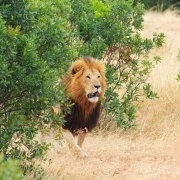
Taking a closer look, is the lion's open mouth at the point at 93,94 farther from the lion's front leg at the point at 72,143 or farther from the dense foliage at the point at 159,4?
the dense foliage at the point at 159,4

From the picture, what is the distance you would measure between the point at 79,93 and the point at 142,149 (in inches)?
47.8

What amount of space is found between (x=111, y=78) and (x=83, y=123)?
4.09 feet

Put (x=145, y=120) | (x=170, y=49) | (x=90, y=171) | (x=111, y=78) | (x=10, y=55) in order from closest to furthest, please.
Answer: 1. (x=10, y=55)
2. (x=90, y=171)
3. (x=111, y=78)
4. (x=145, y=120)
5. (x=170, y=49)

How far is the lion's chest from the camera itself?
279 inches

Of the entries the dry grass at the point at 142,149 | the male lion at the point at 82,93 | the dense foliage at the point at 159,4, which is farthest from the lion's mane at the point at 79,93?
the dense foliage at the point at 159,4

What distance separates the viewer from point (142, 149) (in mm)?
7605

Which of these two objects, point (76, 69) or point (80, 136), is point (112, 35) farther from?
point (80, 136)

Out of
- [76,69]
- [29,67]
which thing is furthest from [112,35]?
[29,67]

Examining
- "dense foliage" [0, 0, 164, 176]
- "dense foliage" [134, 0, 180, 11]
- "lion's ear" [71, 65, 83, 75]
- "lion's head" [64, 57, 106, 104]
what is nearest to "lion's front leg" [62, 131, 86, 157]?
"lion's head" [64, 57, 106, 104]

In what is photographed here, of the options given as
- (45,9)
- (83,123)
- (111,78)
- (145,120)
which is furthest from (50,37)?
(145,120)

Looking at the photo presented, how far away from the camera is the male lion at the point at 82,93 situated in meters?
6.95

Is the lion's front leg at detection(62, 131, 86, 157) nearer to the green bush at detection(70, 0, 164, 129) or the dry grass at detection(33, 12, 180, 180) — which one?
the dry grass at detection(33, 12, 180, 180)

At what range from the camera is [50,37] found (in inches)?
193

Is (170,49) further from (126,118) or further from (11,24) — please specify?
(11,24)
